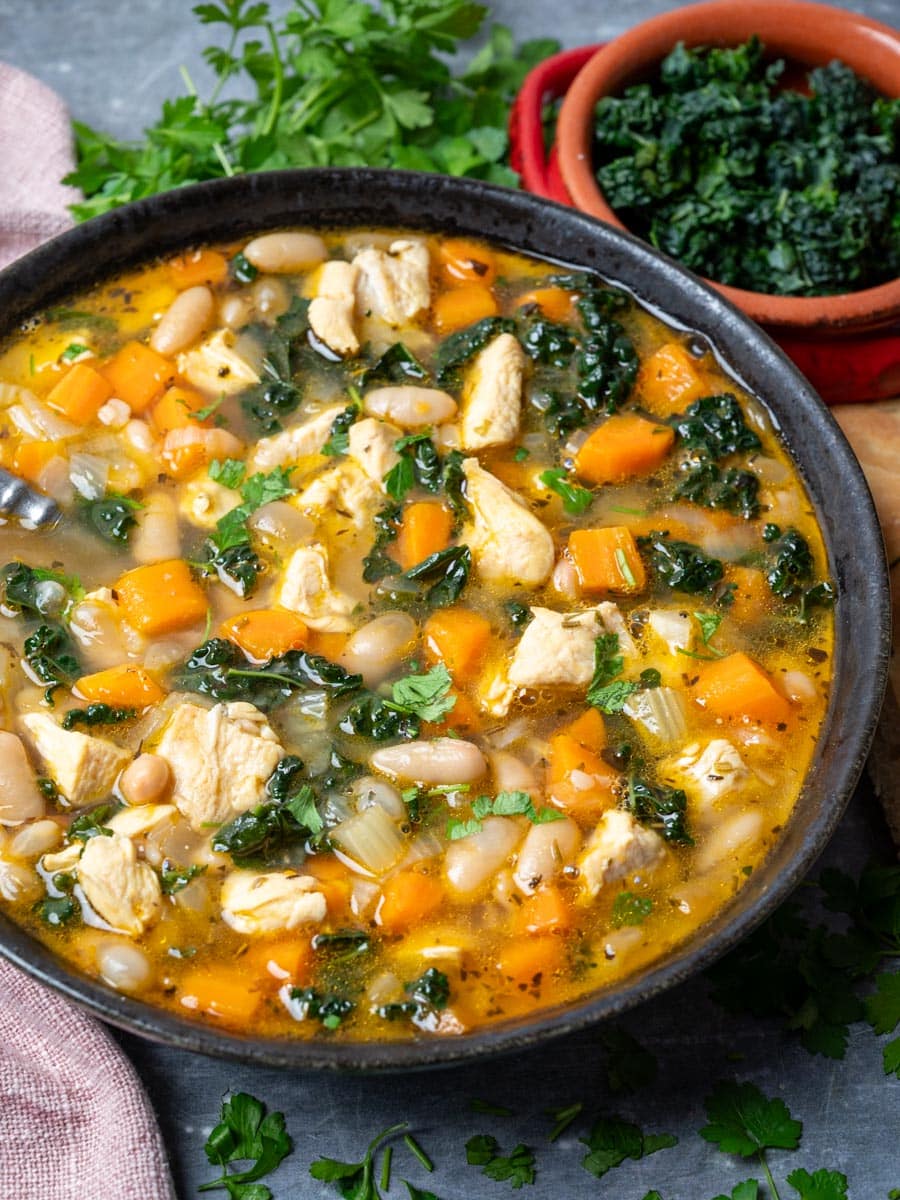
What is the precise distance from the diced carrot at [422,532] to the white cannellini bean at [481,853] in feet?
2.89

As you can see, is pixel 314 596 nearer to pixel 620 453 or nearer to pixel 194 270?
pixel 620 453

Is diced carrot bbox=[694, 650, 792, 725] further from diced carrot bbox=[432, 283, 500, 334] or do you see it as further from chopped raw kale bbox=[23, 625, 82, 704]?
chopped raw kale bbox=[23, 625, 82, 704]

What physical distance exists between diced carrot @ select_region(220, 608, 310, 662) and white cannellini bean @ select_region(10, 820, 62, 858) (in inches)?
29.2

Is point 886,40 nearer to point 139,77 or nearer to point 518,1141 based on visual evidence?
point 139,77

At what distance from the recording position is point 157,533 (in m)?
4.03

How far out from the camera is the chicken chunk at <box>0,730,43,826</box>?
11.5ft

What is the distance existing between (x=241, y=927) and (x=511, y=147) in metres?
3.56

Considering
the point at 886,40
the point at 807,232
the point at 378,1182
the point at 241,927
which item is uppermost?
the point at 886,40

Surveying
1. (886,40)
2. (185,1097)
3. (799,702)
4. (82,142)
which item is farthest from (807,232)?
(185,1097)

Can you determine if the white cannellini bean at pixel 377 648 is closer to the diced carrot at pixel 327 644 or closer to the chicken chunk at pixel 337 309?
the diced carrot at pixel 327 644

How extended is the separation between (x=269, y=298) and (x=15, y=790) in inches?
76.3

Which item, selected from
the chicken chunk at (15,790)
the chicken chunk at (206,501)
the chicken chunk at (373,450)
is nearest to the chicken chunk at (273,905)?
the chicken chunk at (15,790)

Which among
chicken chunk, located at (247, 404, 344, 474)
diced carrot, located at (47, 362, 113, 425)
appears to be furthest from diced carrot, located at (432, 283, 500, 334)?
diced carrot, located at (47, 362, 113, 425)

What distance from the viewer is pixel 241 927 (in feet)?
11.2
